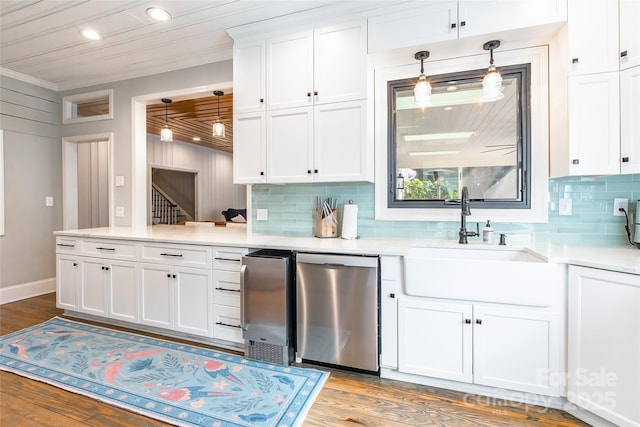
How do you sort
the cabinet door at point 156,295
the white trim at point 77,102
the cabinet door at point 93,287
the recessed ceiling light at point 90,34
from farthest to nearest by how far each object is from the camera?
1. the white trim at point 77,102
2. the cabinet door at point 93,287
3. the recessed ceiling light at point 90,34
4. the cabinet door at point 156,295

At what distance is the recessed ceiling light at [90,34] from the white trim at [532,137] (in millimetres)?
2516

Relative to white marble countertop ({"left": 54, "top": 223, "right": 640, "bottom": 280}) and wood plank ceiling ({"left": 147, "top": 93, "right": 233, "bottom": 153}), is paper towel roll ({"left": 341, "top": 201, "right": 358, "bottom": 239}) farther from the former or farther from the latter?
wood plank ceiling ({"left": 147, "top": 93, "right": 233, "bottom": 153})

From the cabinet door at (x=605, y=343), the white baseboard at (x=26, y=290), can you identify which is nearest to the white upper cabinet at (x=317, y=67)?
the cabinet door at (x=605, y=343)

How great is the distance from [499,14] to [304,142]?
1.56 meters

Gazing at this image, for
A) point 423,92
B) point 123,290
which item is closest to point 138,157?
point 123,290

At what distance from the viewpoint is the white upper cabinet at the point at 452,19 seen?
1950mm

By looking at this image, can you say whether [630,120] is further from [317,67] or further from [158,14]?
[158,14]

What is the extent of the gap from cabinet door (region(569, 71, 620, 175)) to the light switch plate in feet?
1.21

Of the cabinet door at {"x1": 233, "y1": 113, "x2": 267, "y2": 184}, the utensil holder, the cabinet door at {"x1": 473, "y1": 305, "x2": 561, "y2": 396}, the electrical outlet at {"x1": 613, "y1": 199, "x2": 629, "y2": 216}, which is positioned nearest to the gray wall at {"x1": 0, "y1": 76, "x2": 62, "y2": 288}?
the cabinet door at {"x1": 233, "y1": 113, "x2": 267, "y2": 184}

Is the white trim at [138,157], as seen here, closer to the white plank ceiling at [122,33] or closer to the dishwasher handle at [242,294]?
the white plank ceiling at [122,33]

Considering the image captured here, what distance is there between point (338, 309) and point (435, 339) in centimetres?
63

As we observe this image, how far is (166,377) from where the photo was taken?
6.70ft

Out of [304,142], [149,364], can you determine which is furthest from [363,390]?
[304,142]

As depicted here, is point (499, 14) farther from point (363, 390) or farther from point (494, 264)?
point (363, 390)
